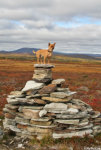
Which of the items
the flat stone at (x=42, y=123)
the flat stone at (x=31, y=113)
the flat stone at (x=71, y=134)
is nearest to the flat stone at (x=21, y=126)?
the flat stone at (x=42, y=123)

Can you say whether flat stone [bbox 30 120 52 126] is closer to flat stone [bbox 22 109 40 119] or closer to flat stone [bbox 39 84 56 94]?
flat stone [bbox 22 109 40 119]

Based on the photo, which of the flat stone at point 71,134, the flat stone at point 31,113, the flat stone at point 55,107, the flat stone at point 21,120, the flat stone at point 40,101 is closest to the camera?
the flat stone at point 71,134

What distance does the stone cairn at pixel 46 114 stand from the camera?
11133 mm

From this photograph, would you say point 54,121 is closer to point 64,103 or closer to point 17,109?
point 64,103

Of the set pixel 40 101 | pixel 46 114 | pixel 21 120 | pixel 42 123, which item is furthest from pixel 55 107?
pixel 21 120

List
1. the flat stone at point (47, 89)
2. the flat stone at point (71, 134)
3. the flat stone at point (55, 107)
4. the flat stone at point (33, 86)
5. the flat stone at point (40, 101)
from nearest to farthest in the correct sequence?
the flat stone at point (71, 134) < the flat stone at point (55, 107) < the flat stone at point (40, 101) < the flat stone at point (47, 89) < the flat stone at point (33, 86)

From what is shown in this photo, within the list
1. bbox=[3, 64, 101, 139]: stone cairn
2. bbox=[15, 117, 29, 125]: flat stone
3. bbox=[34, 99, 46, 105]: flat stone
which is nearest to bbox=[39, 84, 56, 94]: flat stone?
bbox=[3, 64, 101, 139]: stone cairn

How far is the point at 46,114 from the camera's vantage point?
37.2 ft

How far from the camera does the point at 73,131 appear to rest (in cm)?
1117

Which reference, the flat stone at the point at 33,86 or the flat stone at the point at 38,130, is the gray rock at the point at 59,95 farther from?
the flat stone at the point at 38,130

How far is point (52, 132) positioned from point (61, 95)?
8.68 feet

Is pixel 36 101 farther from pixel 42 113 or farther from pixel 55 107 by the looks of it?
pixel 55 107

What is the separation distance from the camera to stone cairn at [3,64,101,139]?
11.1 metres

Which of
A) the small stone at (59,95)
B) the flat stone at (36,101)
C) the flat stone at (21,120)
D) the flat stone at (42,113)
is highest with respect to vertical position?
the small stone at (59,95)
